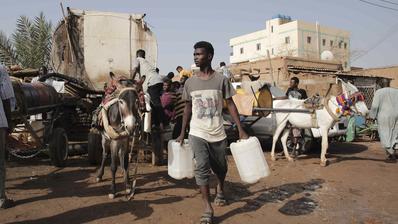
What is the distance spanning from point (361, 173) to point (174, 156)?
4714 millimetres

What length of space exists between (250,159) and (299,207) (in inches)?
51.1

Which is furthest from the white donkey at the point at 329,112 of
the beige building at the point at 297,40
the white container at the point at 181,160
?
the beige building at the point at 297,40

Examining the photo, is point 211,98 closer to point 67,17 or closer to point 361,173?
point 361,173

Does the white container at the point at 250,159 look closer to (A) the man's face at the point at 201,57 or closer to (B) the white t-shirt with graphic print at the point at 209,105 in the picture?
(B) the white t-shirt with graphic print at the point at 209,105

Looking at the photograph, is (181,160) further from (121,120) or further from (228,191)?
(228,191)

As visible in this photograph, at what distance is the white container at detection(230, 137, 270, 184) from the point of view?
188 inches

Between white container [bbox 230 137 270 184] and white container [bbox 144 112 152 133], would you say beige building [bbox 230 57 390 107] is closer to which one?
white container [bbox 144 112 152 133]

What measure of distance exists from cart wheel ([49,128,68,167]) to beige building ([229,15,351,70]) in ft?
132

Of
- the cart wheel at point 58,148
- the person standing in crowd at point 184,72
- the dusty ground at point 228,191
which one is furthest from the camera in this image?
the person standing in crowd at point 184,72

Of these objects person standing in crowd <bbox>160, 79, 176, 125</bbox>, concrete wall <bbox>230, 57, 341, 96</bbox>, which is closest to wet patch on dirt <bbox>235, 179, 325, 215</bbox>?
person standing in crowd <bbox>160, 79, 176, 125</bbox>

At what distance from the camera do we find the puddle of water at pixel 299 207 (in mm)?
5172

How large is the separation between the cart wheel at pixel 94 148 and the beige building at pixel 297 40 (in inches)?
1568

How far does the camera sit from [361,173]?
308 inches

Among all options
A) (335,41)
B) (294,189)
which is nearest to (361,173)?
(294,189)
